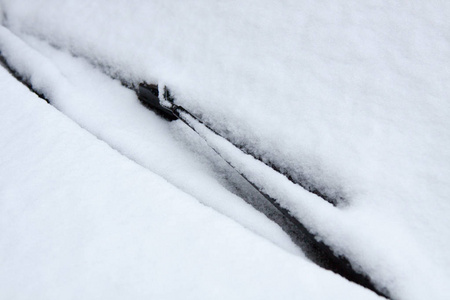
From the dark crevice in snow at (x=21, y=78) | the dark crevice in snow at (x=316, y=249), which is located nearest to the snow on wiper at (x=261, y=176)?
the dark crevice in snow at (x=316, y=249)

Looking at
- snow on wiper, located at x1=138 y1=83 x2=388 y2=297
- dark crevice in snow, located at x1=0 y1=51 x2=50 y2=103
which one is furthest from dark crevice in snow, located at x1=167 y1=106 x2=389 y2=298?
dark crevice in snow, located at x1=0 y1=51 x2=50 y2=103

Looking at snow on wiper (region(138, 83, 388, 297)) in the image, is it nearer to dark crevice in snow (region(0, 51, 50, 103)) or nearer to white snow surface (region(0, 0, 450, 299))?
white snow surface (region(0, 0, 450, 299))

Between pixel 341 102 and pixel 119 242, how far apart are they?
2.13 ft

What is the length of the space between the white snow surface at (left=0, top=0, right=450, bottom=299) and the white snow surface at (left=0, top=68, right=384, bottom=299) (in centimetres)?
15

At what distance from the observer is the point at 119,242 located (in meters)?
0.78

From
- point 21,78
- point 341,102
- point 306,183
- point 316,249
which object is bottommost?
point 21,78

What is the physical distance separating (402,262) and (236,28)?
2.51 feet

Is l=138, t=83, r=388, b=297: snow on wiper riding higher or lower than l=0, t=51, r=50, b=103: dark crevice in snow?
higher

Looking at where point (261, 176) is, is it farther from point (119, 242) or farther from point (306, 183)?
point (119, 242)

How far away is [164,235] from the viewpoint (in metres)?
0.78

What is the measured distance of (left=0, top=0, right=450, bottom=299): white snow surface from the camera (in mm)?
773

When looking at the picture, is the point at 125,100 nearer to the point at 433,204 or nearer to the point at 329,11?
the point at 329,11

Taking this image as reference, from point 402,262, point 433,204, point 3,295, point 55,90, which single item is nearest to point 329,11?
point 433,204

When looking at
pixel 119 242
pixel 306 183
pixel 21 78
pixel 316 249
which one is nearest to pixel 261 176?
pixel 306 183
